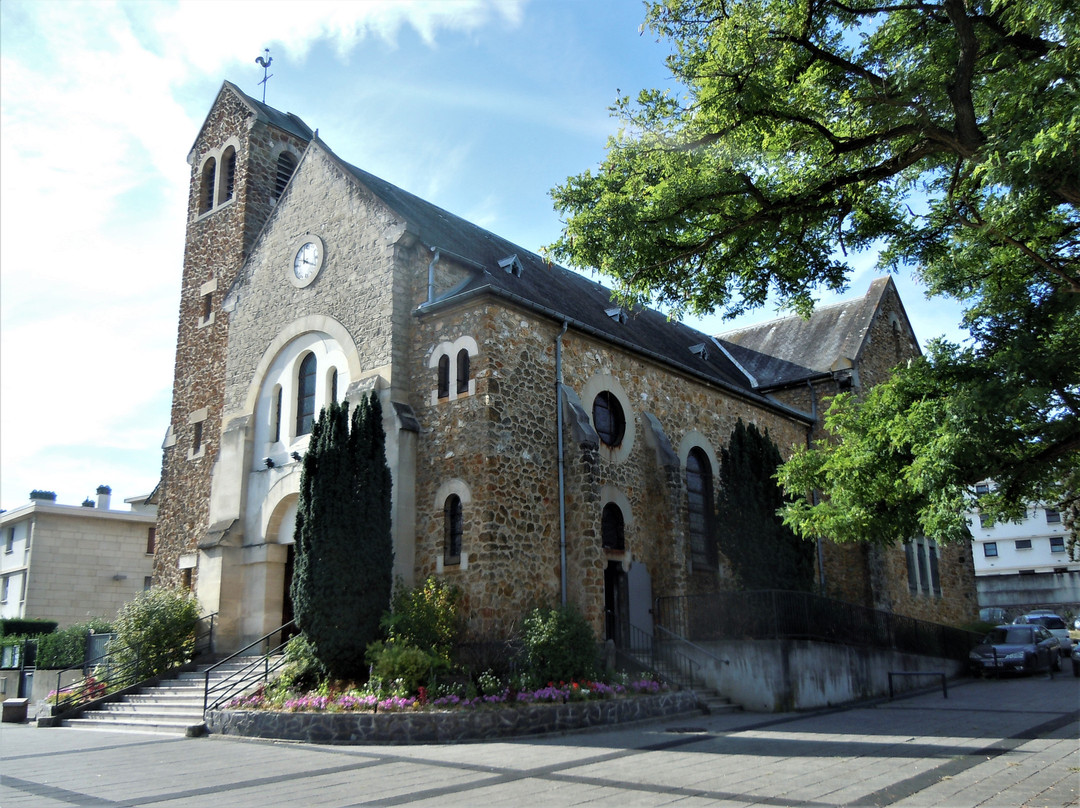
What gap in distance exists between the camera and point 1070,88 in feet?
25.5

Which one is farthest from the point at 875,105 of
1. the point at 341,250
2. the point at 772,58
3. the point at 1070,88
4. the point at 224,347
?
the point at 224,347

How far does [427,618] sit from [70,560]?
25.0 metres

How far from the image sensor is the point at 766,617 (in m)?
15.8

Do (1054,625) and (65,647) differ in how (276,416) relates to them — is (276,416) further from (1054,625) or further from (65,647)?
(1054,625)

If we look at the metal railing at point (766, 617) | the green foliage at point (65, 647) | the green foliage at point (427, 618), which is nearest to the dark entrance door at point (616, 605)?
the metal railing at point (766, 617)

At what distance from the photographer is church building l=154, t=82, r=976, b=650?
49.8 feet

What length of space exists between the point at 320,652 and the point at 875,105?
36.8 ft

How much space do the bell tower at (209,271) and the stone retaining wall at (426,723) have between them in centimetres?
836

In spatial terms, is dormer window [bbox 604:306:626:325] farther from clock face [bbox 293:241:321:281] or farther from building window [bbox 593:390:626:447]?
clock face [bbox 293:241:321:281]

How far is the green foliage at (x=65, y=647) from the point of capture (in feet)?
70.4

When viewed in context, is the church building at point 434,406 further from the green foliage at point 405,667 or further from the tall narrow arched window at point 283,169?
the green foliage at point 405,667

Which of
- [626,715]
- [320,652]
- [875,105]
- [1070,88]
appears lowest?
[626,715]

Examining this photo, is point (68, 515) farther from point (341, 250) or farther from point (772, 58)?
point (772, 58)

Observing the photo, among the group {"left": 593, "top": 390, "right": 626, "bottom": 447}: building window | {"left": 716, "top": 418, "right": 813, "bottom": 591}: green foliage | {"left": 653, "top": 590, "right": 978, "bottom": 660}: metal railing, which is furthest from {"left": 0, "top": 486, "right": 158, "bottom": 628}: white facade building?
{"left": 716, "top": 418, "right": 813, "bottom": 591}: green foliage
